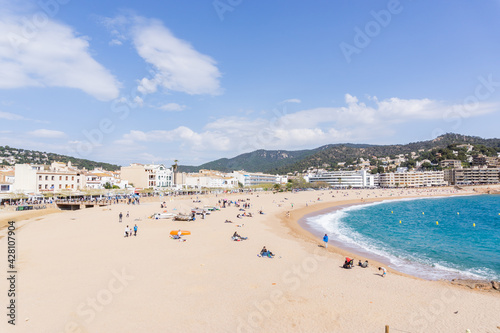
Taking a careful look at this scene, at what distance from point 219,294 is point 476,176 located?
18700 centimetres

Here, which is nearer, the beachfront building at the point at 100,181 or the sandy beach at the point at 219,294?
the sandy beach at the point at 219,294

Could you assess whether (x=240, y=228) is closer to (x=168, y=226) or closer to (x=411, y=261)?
(x=168, y=226)

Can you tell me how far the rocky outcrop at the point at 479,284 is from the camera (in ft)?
43.7

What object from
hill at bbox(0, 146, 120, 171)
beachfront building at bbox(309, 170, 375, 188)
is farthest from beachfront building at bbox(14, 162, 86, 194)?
beachfront building at bbox(309, 170, 375, 188)

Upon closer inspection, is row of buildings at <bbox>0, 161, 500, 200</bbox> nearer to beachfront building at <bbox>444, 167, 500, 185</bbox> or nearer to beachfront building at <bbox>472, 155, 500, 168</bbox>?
beachfront building at <bbox>444, 167, 500, 185</bbox>

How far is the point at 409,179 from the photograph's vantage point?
150 metres

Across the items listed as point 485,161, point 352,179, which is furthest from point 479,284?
point 485,161

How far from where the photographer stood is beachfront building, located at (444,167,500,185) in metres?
149

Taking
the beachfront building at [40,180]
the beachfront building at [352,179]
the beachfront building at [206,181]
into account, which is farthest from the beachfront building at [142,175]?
the beachfront building at [352,179]

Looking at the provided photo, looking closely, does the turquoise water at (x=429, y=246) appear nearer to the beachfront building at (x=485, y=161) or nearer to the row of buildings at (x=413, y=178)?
the row of buildings at (x=413, y=178)

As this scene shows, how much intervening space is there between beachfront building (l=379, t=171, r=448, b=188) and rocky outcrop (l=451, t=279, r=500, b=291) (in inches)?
5762

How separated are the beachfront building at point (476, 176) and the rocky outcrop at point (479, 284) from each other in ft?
556

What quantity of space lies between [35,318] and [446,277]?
19.3 meters

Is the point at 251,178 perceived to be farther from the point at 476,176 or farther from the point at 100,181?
the point at 476,176
